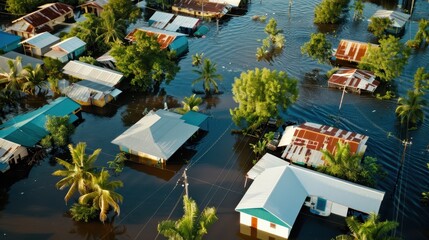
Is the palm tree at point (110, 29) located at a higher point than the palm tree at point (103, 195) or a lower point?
higher

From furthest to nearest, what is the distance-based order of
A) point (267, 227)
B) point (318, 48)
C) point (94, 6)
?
point (94, 6)
point (318, 48)
point (267, 227)

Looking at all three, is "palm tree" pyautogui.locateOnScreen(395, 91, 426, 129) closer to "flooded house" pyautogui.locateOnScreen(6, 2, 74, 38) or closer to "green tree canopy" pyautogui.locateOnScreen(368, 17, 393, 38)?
"green tree canopy" pyautogui.locateOnScreen(368, 17, 393, 38)

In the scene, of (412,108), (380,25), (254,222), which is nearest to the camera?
(254,222)

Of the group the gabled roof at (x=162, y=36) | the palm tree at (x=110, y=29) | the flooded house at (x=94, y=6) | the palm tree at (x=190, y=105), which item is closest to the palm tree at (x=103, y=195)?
the palm tree at (x=190, y=105)

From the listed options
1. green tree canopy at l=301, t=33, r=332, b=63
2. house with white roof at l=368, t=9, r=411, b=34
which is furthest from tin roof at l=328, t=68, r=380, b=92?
house with white roof at l=368, t=9, r=411, b=34

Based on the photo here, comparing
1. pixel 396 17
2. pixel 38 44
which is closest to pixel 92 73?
pixel 38 44

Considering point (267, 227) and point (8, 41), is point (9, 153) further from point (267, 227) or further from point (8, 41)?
point (8, 41)

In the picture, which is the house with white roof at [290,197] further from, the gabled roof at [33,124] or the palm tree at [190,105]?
the gabled roof at [33,124]
